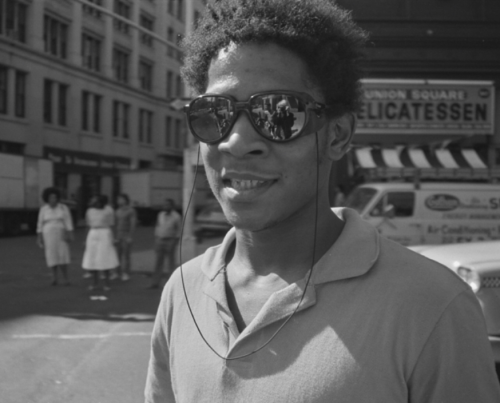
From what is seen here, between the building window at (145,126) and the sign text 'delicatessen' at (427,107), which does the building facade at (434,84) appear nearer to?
the sign text 'delicatessen' at (427,107)

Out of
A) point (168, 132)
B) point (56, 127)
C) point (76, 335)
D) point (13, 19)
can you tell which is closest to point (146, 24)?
point (168, 132)

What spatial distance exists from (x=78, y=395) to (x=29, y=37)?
30504mm

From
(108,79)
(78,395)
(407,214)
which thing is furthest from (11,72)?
(78,395)

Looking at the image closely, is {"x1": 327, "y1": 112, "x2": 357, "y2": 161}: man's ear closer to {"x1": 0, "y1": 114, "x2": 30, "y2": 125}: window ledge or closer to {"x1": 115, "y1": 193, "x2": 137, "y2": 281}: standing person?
{"x1": 115, "y1": 193, "x2": 137, "y2": 281}: standing person

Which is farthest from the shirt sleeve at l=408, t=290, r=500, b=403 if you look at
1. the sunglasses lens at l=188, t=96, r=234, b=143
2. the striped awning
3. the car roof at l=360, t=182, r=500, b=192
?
the striped awning

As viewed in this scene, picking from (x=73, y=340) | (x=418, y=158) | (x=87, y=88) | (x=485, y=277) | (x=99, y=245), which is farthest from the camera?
(x=87, y=88)

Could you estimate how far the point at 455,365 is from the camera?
127cm

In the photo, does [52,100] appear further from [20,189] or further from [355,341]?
[355,341]

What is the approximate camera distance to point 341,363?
52.2 inches

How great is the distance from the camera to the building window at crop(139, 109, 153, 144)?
46.1 metres

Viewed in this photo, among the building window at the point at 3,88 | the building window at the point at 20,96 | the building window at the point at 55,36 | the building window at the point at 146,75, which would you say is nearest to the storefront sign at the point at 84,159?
the building window at the point at 20,96

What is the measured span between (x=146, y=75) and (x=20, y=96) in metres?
13.9

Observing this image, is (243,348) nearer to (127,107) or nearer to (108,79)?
(108,79)

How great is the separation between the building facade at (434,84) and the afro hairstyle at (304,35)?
42.6 ft
